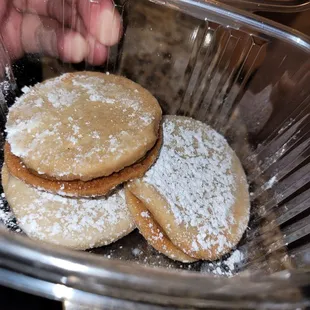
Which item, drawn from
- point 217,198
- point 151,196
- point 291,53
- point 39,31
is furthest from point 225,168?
point 39,31

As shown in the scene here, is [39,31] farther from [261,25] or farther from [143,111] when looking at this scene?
[261,25]

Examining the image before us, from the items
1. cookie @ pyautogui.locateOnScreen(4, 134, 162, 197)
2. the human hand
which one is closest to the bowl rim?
cookie @ pyautogui.locateOnScreen(4, 134, 162, 197)

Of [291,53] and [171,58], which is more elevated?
[291,53]

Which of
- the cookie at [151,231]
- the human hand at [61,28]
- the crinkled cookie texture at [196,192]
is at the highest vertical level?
the human hand at [61,28]

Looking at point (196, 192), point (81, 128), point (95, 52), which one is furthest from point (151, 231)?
point (95, 52)

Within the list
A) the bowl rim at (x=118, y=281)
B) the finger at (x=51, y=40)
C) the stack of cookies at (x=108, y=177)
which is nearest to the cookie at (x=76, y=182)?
the stack of cookies at (x=108, y=177)

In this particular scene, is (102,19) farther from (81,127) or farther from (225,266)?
(225,266)

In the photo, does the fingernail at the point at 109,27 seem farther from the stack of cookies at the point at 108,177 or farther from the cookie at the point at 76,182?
the cookie at the point at 76,182

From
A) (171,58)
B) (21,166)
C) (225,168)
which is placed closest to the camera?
(21,166)
